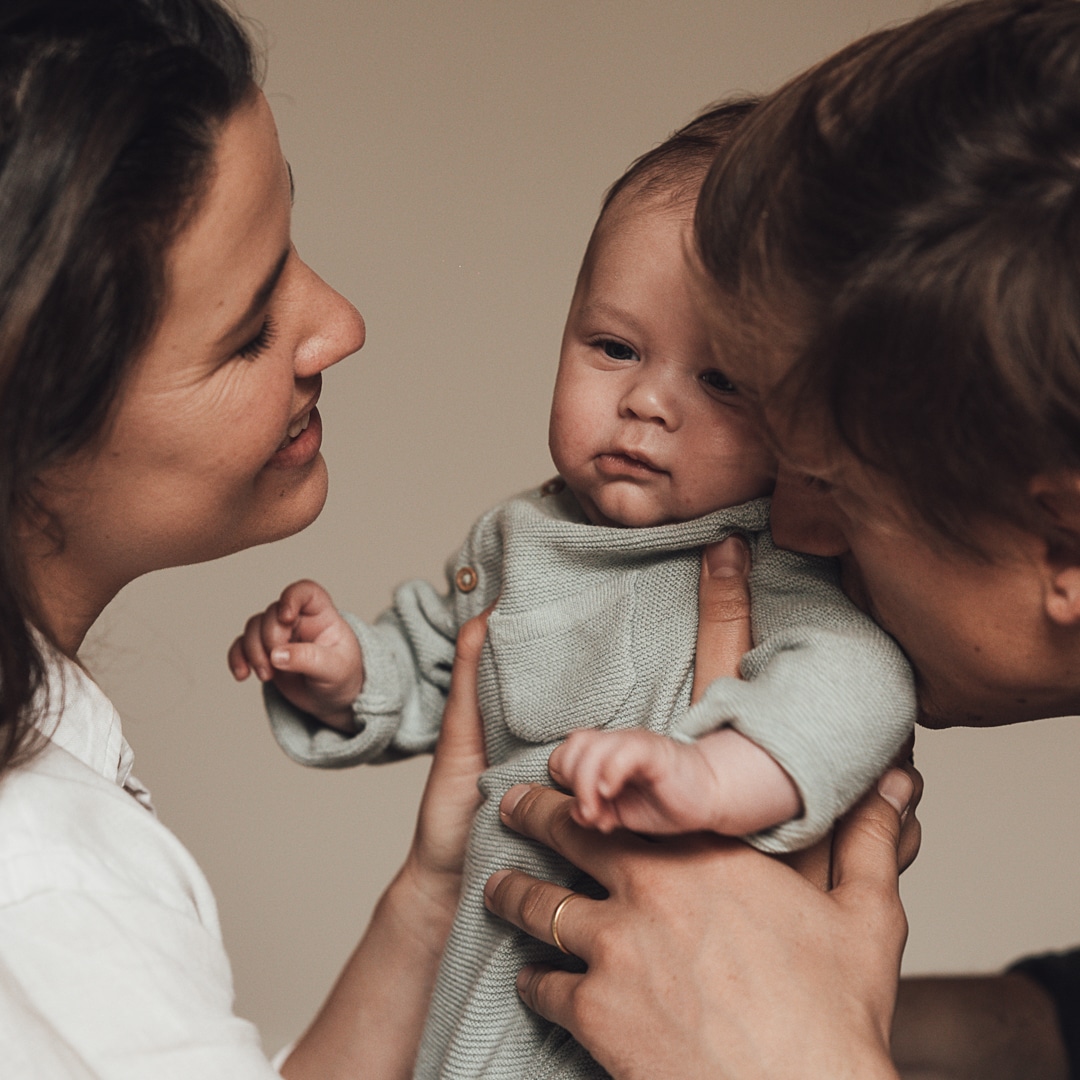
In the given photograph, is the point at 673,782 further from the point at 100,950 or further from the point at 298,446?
the point at 298,446

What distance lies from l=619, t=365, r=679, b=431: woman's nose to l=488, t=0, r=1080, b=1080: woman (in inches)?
5.1

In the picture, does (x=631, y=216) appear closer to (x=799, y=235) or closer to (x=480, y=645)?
(x=799, y=235)

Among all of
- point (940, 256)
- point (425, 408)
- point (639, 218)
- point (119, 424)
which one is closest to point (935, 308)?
point (940, 256)

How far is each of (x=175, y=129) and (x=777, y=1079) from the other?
893 mm

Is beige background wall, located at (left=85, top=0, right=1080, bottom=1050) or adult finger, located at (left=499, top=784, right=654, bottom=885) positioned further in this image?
beige background wall, located at (left=85, top=0, right=1080, bottom=1050)

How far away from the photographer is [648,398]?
1190 mm

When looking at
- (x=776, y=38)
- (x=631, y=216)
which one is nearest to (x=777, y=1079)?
(x=631, y=216)

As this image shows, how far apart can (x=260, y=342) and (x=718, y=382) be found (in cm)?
43

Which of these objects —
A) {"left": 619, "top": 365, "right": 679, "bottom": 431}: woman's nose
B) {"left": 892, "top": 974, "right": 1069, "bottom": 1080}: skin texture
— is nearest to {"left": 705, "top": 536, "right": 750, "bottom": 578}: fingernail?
{"left": 619, "top": 365, "right": 679, "bottom": 431}: woman's nose

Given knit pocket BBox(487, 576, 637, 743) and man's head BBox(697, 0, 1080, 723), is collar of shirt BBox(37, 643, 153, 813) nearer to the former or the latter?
knit pocket BBox(487, 576, 637, 743)

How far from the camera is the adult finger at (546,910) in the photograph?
3.64 ft

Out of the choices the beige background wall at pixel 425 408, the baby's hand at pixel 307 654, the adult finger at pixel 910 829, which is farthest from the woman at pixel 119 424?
the beige background wall at pixel 425 408

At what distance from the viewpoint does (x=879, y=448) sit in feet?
3.06

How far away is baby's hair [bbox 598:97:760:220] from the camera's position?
1.22 metres
